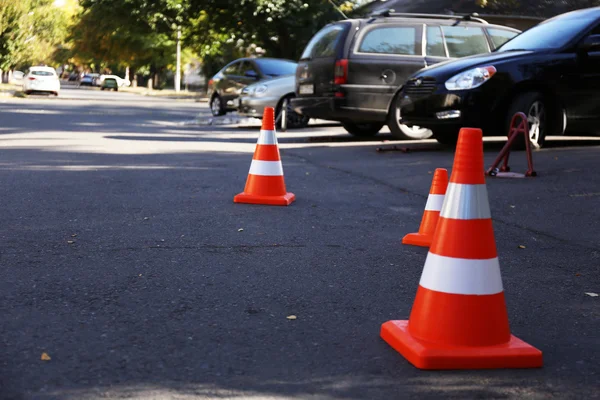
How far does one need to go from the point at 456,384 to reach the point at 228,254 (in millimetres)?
2375

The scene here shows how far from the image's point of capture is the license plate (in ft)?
45.7

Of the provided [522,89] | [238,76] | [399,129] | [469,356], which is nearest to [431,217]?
[469,356]

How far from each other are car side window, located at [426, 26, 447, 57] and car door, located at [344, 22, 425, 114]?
0.55 feet

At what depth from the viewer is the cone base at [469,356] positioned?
3.25 meters

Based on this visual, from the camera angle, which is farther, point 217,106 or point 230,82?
point 217,106

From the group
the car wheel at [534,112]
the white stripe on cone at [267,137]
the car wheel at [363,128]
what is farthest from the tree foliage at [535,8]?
the white stripe on cone at [267,137]

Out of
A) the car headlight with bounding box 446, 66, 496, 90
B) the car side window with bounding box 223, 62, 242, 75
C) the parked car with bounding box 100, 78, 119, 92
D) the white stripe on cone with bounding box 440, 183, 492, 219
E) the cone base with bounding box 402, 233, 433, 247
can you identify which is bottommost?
the parked car with bounding box 100, 78, 119, 92

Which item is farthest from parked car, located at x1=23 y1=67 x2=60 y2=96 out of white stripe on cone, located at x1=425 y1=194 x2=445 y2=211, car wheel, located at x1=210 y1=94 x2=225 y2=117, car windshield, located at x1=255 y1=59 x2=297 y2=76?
white stripe on cone, located at x1=425 y1=194 x2=445 y2=211

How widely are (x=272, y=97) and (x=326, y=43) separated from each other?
13.1ft

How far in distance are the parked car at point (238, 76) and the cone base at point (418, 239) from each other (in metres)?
13.5

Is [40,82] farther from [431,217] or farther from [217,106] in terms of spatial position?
[431,217]

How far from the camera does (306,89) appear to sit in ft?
46.3

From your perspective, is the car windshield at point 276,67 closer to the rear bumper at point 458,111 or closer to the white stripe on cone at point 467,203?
the rear bumper at point 458,111

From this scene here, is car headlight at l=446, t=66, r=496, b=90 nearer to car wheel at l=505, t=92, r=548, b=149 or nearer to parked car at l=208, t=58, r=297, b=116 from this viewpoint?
car wheel at l=505, t=92, r=548, b=149
